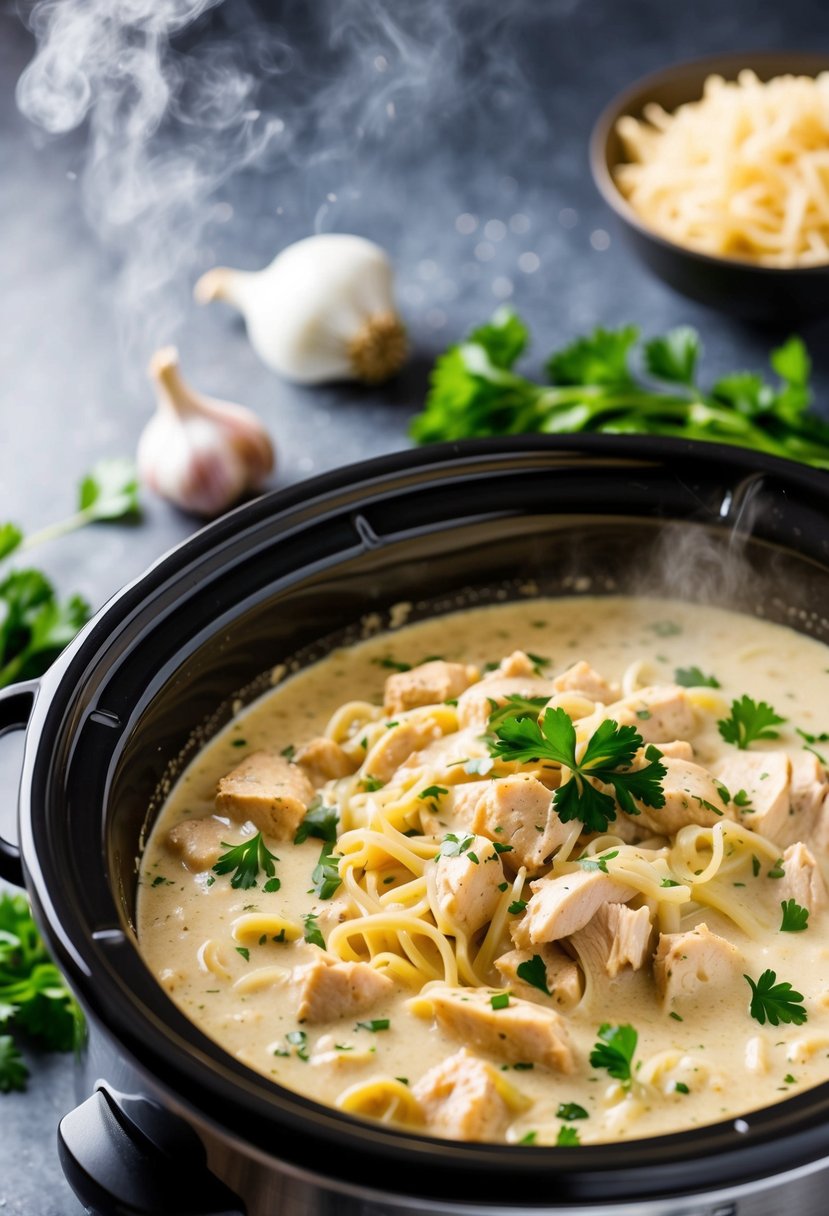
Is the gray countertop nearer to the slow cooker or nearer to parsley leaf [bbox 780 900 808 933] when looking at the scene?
the slow cooker

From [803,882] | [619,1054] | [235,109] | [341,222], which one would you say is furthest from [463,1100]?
[341,222]

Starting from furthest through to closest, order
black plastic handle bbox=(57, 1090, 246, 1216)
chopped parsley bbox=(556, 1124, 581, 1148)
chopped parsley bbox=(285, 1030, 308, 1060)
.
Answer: chopped parsley bbox=(285, 1030, 308, 1060)
chopped parsley bbox=(556, 1124, 581, 1148)
black plastic handle bbox=(57, 1090, 246, 1216)

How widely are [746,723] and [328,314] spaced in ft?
9.23

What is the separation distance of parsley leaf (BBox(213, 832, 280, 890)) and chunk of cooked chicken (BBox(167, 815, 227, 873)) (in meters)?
0.03

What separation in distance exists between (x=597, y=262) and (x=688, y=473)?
112 inches

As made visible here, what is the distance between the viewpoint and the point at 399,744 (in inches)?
152

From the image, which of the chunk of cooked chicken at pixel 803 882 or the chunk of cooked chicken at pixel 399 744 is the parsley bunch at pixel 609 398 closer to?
the chunk of cooked chicken at pixel 399 744

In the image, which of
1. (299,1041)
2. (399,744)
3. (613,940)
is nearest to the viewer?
(299,1041)

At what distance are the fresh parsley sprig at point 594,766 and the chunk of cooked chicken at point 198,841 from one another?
808 millimetres

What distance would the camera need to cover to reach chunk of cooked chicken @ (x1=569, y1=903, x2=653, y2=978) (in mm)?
3211

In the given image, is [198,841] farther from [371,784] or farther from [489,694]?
[489,694]

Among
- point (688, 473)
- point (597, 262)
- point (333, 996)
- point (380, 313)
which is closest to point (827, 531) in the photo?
point (688, 473)

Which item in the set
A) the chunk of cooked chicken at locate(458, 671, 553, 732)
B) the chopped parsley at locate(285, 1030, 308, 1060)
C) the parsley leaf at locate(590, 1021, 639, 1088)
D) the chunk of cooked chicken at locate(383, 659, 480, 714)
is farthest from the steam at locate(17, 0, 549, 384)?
the parsley leaf at locate(590, 1021, 639, 1088)

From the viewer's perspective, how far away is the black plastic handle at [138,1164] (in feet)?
8.66
